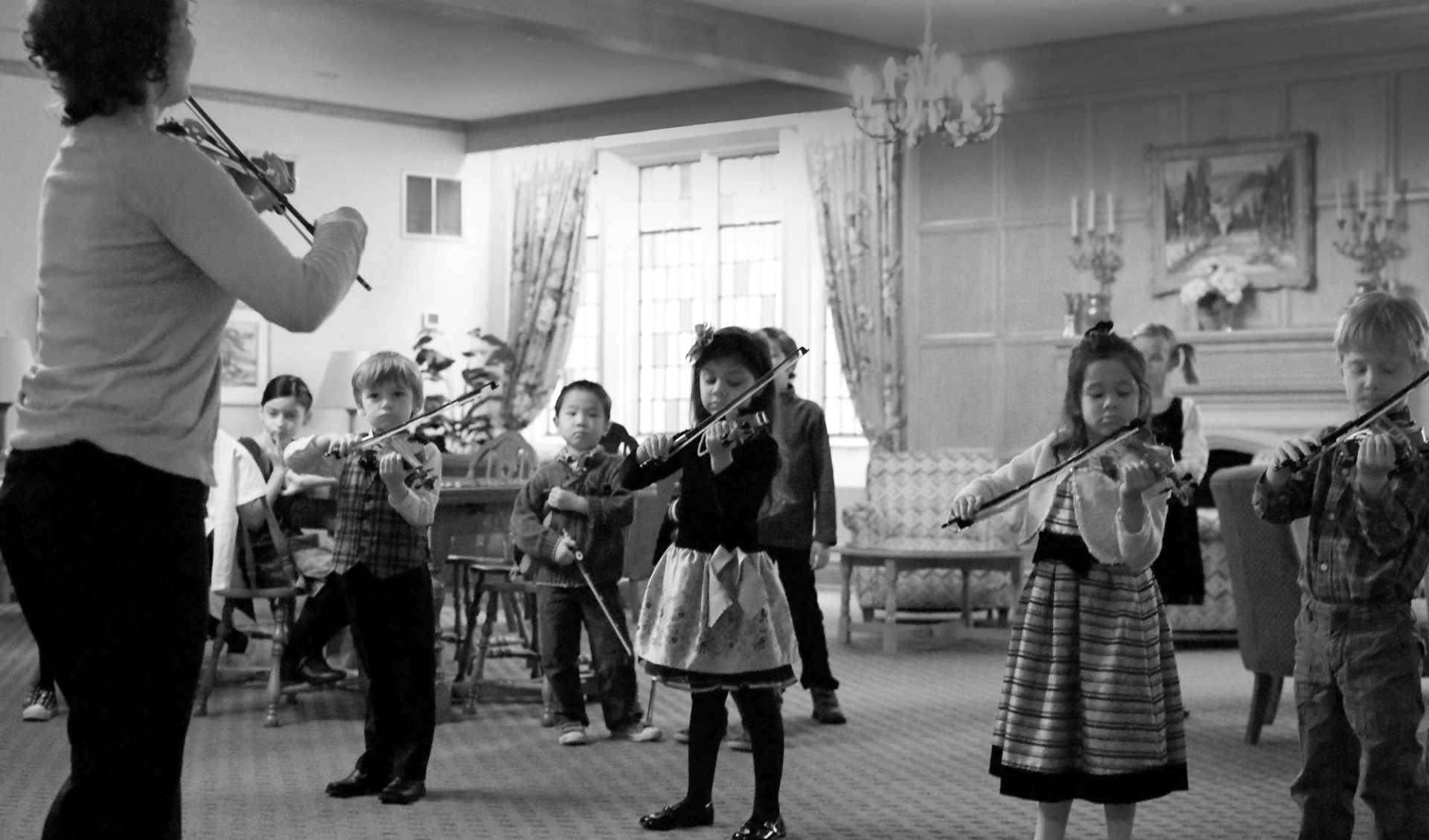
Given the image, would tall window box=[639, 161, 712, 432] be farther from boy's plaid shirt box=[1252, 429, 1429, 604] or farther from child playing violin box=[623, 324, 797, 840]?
boy's plaid shirt box=[1252, 429, 1429, 604]

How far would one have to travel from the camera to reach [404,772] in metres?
4.25

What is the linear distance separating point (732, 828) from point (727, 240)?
7.79 meters

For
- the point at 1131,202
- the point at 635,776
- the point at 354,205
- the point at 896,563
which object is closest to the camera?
the point at 635,776

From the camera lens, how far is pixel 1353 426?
115 inches

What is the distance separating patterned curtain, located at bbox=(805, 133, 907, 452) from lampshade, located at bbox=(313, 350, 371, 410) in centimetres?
314

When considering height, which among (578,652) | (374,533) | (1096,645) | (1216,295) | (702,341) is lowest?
(578,652)

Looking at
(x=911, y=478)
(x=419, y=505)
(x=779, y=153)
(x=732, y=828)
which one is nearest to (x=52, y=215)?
(x=419, y=505)

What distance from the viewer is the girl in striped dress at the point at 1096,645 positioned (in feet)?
10.3

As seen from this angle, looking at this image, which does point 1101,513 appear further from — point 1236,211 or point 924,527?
point 1236,211

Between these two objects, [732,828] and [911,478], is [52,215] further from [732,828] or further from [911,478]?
[911,478]

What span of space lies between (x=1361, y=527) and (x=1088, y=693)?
1.94ft

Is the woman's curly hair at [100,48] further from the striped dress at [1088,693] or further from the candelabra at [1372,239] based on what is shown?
the candelabra at [1372,239]

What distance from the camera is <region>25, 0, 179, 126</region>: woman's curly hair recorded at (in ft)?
6.41

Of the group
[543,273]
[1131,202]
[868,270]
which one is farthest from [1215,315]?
[543,273]
